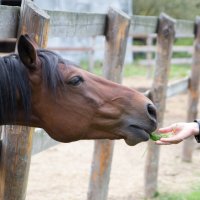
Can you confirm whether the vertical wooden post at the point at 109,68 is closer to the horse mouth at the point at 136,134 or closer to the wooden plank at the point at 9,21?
the wooden plank at the point at 9,21

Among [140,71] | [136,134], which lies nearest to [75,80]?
[136,134]

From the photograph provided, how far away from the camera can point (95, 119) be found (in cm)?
255

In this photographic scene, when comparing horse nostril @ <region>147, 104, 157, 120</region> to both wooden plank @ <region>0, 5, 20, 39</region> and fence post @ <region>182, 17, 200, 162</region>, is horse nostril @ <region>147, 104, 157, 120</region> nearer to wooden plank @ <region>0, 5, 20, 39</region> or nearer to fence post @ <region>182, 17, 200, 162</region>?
wooden plank @ <region>0, 5, 20, 39</region>

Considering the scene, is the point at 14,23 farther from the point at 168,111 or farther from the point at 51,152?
the point at 168,111

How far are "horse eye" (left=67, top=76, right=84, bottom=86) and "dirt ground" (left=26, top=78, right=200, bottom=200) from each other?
226 cm

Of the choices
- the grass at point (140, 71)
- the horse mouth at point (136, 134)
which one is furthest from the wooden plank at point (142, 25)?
the grass at point (140, 71)

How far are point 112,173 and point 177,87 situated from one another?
1.32 m

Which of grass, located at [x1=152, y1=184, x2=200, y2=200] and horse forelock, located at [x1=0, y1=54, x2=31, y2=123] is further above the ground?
horse forelock, located at [x1=0, y1=54, x2=31, y2=123]

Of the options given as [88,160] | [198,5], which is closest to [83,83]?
[88,160]

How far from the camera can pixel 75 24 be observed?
3.48 metres

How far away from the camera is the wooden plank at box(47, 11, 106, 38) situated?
3248 mm

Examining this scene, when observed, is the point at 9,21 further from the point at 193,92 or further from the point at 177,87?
the point at 193,92

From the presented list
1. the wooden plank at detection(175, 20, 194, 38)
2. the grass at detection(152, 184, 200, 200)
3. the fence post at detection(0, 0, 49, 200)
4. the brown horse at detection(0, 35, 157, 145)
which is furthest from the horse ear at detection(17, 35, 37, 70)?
the wooden plank at detection(175, 20, 194, 38)

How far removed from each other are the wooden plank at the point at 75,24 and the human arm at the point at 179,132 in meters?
1.07
